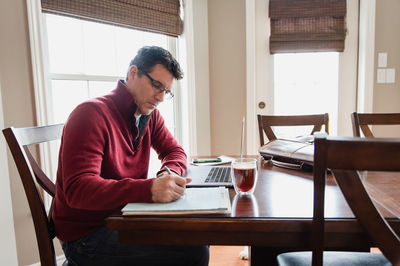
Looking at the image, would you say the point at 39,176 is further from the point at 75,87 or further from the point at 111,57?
the point at 111,57

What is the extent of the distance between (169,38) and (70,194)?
1910 millimetres

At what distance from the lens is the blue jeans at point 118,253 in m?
0.89

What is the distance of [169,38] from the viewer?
244 cm

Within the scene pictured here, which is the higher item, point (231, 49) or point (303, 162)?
point (231, 49)

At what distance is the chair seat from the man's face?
2.51 ft

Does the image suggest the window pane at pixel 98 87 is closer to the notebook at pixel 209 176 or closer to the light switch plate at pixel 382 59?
the notebook at pixel 209 176

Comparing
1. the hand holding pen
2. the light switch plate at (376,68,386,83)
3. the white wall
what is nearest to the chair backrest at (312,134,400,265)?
the hand holding pen

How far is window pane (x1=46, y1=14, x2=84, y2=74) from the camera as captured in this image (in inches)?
68.2

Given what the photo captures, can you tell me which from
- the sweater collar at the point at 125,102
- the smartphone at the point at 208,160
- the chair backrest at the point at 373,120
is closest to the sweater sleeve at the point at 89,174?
the sweater collar at the point at 125,102

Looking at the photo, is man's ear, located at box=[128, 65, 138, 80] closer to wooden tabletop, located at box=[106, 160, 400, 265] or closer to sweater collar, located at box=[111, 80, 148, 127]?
sweater collar, located at box=[111, 80, 148, 127]

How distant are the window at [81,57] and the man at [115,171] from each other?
2.63 feet

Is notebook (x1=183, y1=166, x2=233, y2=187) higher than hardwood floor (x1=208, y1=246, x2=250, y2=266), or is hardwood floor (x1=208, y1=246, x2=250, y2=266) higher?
notebook (x1=183, y1=166, x2=233, y2=187)

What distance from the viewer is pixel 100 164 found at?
896mm

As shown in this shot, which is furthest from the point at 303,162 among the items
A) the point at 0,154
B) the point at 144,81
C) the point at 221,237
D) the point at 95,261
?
the point at 0,154
